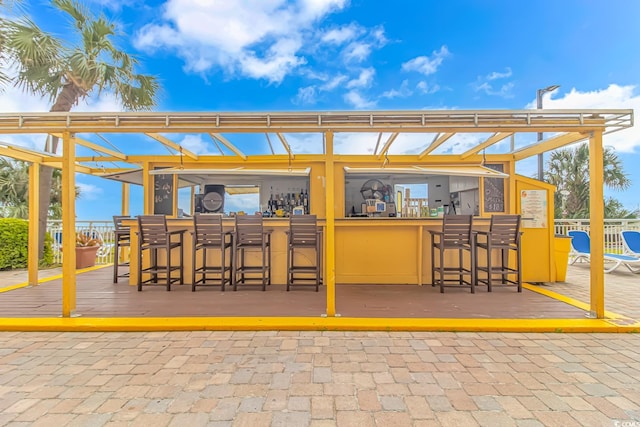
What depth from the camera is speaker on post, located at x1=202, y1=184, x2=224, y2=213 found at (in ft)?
24.3

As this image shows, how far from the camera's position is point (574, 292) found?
4.55m

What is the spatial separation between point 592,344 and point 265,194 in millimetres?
6789

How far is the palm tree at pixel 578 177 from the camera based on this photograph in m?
11.1

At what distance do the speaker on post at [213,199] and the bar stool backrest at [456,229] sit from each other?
209 inches

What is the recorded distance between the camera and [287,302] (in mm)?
4008

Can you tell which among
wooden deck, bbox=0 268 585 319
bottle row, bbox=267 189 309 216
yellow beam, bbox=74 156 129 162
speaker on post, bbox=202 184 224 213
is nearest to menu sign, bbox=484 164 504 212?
wooden deck, bbox=0 268 585 319

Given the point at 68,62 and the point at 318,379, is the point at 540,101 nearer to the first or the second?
the point at 318,379

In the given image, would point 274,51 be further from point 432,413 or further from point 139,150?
point 432,413

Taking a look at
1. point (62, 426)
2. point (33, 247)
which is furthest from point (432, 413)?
point (33, 247)

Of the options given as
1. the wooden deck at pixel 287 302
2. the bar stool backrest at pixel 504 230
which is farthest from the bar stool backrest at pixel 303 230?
the bar stool backrest at pixel 504 230

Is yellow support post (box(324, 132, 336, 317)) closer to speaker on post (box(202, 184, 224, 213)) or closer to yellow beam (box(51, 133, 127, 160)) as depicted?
yellow beam (box(51, 133, 127, 160))

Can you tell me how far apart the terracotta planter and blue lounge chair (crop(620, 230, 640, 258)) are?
39.5ft

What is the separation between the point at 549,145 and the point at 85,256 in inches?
355

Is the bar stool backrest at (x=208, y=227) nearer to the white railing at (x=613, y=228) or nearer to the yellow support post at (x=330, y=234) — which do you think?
the yellow support post at (x=330, y=234)
